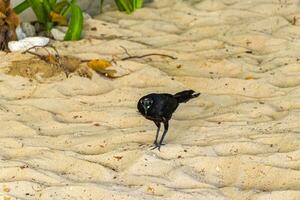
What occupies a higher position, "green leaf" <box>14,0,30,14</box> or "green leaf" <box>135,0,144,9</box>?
"green leaf" <box>14,0,30,14</box>

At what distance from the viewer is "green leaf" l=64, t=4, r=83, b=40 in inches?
206

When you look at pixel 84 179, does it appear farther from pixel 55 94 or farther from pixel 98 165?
pixel 55 94

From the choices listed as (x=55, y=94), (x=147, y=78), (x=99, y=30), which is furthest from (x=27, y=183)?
(x=99, y=30)

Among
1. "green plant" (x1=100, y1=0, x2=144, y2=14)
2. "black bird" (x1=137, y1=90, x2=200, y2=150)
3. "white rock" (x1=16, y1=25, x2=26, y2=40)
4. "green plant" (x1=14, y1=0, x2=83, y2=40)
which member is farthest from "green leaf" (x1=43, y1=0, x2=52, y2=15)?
"black bird" (x1=137, y1=90, x2=200, y2=150)

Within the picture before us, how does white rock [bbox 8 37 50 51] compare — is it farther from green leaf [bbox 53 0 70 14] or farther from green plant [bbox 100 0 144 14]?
green plant [bbox 100 0 144 14]

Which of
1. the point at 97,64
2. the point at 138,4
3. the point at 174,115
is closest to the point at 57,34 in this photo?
the point at 97,64

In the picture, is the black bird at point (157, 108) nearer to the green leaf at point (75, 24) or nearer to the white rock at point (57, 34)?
the green leaf at point (75, 24)

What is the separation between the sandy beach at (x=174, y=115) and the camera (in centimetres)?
349

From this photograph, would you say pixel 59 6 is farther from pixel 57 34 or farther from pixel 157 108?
pixel 157 108

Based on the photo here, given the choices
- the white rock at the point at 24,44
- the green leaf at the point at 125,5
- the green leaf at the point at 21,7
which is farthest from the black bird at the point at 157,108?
the green leaf at the point at 125,5

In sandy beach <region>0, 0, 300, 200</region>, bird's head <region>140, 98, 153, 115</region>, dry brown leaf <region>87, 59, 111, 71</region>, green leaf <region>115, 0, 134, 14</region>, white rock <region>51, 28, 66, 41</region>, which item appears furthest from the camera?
green leaf <region>115, 0, 134, 14</region>

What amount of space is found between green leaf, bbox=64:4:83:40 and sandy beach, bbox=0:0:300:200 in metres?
0.08

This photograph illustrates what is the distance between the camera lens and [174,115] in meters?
4.25

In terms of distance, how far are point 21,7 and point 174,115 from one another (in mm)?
1609
